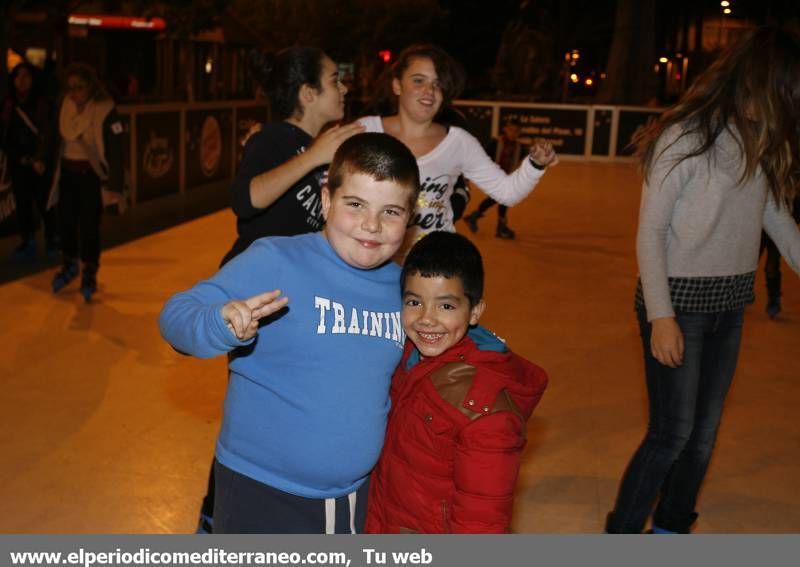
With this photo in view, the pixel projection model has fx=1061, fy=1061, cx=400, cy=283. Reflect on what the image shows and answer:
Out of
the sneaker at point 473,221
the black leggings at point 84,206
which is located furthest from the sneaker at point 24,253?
the sneaker at point 473,221

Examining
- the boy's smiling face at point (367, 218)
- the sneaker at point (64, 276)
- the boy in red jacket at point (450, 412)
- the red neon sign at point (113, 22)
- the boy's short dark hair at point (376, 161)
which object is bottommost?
the sneaker at point (64, 276)

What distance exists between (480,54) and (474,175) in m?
45.6

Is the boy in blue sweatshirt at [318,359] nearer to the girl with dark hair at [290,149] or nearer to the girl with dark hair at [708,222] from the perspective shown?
the girl with dark hair at [290,149]

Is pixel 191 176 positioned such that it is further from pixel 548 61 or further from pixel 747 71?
pixel 548 61

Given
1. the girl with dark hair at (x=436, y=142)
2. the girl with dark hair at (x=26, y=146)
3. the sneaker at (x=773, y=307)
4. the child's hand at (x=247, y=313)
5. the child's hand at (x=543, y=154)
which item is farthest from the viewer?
the girl with dark hair at (x=26, y=146)

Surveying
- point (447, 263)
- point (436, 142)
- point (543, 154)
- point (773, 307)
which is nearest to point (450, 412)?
point (447, 263)

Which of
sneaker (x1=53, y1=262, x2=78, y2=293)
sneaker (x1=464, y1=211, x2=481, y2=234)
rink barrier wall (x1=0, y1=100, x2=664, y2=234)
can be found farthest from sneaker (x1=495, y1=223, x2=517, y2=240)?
sneaker (x1=53, y1=262, x2=78, y2=293)

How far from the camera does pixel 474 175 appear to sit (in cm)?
402

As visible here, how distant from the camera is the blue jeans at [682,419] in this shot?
3.46 metres

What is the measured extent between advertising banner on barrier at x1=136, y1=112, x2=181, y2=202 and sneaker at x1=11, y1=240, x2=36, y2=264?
11.9 feet

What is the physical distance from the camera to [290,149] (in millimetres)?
3510

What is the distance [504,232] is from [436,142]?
7465mm

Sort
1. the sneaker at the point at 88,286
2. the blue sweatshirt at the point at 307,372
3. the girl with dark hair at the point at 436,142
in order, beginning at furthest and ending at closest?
1. the sneaker at the point at 88,286
2. the girl with dark hair at the point at 436,142
3. the blue sweatshirt at the point at 307,372

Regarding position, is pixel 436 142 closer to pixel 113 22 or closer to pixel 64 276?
pixel 64 276
